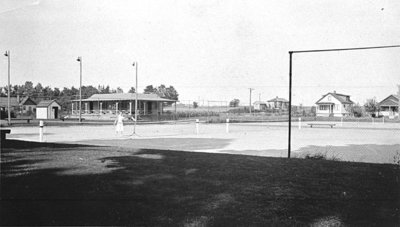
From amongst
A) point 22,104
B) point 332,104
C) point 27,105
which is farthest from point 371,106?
point 27,105

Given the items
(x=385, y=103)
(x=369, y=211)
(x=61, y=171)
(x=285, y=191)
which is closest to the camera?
(x=369, y=211)

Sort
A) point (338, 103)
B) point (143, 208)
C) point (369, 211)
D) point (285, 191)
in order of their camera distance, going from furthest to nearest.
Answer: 1. point (338, 103)
2. point (285, 191)
3. point (369, 211)
4. point (143, 208)

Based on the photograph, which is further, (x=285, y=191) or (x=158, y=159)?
(x=158, y=159)

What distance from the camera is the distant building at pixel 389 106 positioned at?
75.8m

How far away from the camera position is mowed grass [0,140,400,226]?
13.8ft

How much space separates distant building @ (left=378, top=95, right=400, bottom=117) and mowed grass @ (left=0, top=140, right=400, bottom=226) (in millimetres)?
77416

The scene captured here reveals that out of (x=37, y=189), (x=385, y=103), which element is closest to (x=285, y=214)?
(x=37, y=189)

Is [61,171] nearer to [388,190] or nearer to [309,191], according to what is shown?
[309,191]

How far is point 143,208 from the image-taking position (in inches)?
172

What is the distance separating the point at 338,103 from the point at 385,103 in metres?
9.85

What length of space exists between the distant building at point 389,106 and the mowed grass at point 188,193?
7742 cm

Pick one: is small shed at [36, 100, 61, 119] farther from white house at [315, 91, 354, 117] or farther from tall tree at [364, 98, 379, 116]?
tall tree at [364, 98, 379, 116]

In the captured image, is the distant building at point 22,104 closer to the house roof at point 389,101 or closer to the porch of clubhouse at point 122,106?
the porch of clubhouse at point 122,106

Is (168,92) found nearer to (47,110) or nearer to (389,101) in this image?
(47,110)
